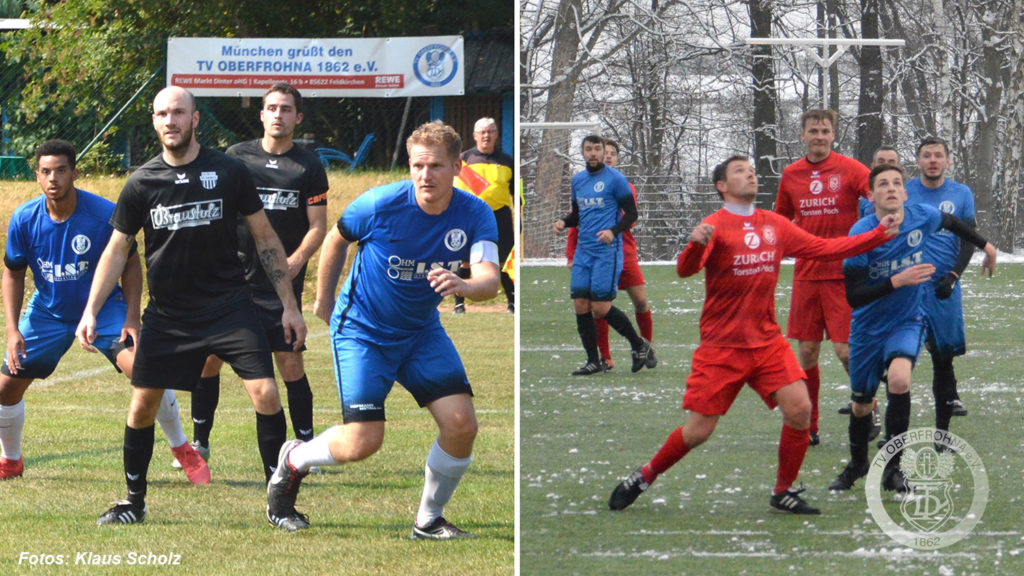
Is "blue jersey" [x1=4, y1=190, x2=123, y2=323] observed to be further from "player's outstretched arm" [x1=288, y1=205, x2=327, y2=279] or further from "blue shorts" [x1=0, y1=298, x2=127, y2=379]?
"player's outstretched arm" [x1=288, y1=205, x2=327, y2=279]

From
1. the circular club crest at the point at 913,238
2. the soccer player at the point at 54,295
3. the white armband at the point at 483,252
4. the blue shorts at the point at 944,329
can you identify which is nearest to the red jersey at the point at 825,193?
the blue shorts at the point at 944,329

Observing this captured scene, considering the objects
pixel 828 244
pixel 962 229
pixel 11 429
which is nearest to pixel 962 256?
pixel 962 229

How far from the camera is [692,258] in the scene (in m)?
4.16

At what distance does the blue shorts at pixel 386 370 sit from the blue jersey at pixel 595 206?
13.0ft

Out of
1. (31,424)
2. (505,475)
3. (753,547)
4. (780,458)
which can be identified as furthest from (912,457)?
(31,424)

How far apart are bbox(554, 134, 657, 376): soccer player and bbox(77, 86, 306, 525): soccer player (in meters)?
3.53

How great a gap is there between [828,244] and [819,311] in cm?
138

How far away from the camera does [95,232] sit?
17.6 ft

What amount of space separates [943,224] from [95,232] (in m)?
3.28

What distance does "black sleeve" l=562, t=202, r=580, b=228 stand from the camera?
7867 mm

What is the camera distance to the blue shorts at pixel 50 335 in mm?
5305

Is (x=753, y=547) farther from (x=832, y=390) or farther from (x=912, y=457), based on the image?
(x=832, y=390)

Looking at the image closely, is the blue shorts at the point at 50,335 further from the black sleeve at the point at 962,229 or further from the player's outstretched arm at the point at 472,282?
the black sleeve at the point at 962,229

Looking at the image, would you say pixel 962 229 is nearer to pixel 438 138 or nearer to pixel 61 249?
pixel 438 138
